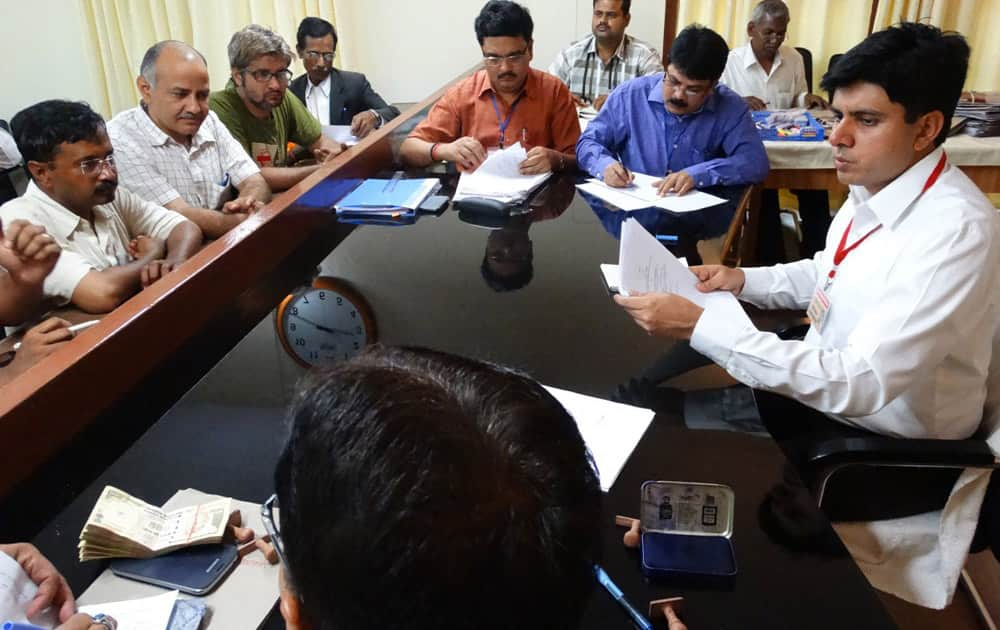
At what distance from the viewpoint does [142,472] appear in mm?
955

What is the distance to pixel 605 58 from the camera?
384cm

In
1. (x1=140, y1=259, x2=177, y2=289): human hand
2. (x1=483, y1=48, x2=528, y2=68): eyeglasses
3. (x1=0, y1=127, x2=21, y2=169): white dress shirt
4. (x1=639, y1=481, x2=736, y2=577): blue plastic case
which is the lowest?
(x1=0, y1=127, x2=21, y2=169): white dress shirt

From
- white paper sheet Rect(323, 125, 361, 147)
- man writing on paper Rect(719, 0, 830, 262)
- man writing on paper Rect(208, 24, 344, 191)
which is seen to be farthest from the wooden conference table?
man writing on paper Rect(719, 0, 830, 262)

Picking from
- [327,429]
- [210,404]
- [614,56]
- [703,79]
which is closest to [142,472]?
[210,404]

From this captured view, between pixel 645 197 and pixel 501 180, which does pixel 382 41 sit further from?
pixel 645 197

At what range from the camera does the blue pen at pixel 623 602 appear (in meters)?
0.73

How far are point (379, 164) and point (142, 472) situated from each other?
62.4 inches

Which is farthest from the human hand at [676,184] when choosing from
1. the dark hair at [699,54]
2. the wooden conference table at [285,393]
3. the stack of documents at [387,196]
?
the stack of documents at [387,196]

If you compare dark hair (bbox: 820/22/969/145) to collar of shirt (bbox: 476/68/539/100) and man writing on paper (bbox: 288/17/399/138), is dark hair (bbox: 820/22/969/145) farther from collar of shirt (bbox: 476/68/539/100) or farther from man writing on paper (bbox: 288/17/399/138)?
man writing on paper (bbox: 288/17/399/138)

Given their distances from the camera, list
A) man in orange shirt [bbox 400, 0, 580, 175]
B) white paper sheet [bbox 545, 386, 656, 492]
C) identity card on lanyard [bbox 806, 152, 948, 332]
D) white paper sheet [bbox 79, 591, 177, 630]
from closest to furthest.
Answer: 1. white paper sheet [bbox 79, 591, 177, 630]
2. white paper sheet [bbox 545, 386, 656, 492]
3. identity card on lanyard [bbox 806, 152, 948, 332]
4. man in orange shirt [bbox 400, 0, 580, 175]

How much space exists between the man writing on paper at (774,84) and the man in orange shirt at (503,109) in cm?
123

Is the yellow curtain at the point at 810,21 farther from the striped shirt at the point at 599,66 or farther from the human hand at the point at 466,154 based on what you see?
the human hand at the point at 466,154

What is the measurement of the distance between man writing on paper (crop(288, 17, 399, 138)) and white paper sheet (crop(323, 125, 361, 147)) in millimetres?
225

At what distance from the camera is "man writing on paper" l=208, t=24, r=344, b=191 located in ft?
9.09
